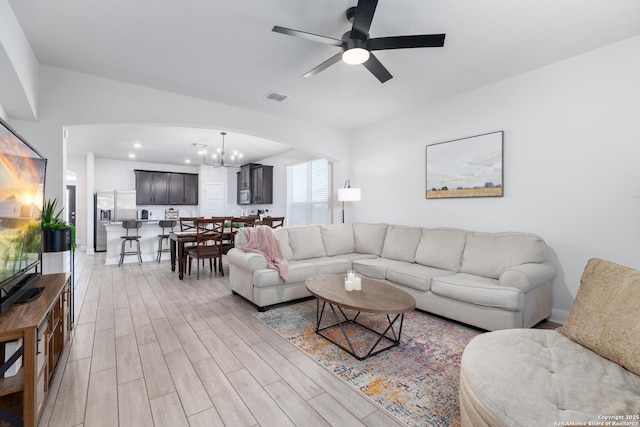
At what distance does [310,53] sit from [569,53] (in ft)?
8.44

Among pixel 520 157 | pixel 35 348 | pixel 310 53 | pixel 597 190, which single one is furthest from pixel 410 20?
pixel 35 348

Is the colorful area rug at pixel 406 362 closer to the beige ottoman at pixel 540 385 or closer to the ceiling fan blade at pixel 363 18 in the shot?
the beige ottoman at pixel 540 385

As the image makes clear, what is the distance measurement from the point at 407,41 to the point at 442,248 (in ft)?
8.01

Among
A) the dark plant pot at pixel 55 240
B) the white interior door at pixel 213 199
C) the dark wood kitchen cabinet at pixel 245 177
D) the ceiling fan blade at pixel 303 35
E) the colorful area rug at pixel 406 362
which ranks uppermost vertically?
the ceiling fan blade at pixel 303 35

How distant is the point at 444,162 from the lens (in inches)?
159

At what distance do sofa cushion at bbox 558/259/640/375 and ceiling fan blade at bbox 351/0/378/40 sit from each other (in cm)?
217

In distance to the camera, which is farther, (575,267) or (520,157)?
(520,157)

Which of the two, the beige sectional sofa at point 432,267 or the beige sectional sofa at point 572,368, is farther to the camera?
the beige sectional sofa at point 432,267

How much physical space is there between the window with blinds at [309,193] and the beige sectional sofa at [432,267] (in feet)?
5.09

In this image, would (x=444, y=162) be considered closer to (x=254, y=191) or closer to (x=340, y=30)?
(x=340, y=30)

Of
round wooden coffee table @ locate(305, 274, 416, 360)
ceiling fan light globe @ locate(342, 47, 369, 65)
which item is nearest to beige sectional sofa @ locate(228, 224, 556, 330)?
round wooden coffee table @ locate(305, 274, 416, 360)

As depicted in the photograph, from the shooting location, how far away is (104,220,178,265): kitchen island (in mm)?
6016

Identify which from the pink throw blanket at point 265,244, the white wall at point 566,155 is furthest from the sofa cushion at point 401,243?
the pink throw blanket at point 265,244

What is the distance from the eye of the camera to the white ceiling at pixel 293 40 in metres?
2.19
